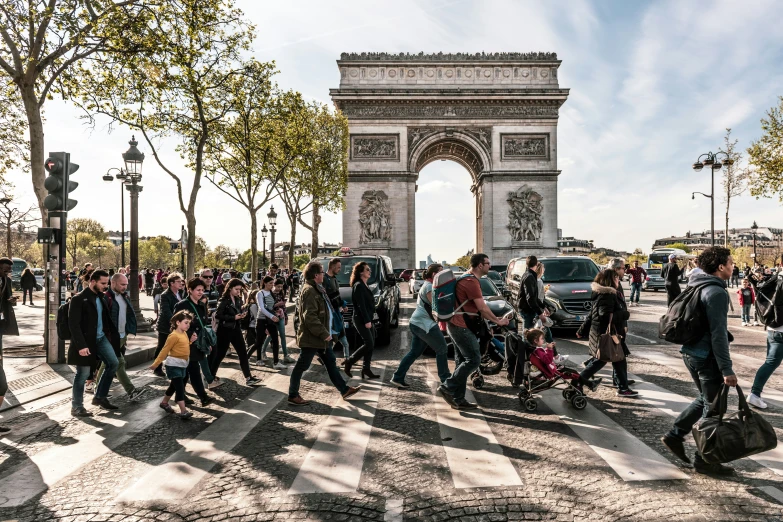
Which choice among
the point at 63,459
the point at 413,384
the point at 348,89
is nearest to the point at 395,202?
the point at 348,89

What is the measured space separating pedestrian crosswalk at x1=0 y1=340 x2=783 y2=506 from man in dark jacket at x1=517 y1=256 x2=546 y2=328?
195 centimetres

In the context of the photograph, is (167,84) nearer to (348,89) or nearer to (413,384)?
(413,384)

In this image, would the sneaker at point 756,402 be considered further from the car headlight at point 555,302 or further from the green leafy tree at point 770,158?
the green leafy tree at point 770,158

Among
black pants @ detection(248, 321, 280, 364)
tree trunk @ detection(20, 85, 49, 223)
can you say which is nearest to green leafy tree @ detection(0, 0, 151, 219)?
tree trunk @ detection(20, 85, 49, 223)

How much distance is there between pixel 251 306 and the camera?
10.5 meters

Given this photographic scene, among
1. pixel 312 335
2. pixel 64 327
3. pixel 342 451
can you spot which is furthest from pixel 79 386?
pixel 342 451

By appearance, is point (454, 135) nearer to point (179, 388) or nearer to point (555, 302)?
point (555, 302)

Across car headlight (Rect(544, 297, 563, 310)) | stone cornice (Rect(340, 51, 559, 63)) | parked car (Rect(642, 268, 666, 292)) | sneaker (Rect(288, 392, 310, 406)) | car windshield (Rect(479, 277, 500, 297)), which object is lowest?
sneaker (Rect(288, 392, 310, 406))

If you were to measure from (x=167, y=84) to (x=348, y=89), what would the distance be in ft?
75.7

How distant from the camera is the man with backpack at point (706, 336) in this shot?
4.12 metres

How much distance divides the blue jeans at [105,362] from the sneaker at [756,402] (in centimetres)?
736

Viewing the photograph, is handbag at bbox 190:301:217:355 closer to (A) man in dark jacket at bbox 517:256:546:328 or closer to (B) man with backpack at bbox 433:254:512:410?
(B) man with backpack at bbox 433:254:512:410

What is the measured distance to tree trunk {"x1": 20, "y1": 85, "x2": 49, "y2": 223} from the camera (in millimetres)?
10648

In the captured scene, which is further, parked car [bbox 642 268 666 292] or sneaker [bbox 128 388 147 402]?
parked car [bbox 642 268 666 292]
